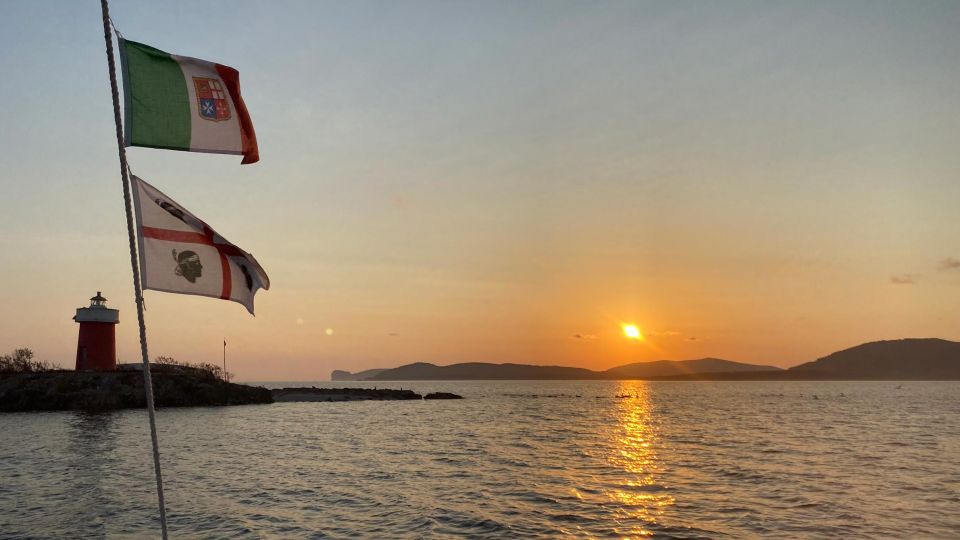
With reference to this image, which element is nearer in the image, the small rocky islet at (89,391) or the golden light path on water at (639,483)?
the golden light path on water at (639,483)

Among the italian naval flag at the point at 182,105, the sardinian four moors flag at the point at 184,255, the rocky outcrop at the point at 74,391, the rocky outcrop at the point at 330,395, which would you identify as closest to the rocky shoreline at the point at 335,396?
the rocky outcrop at the point at 330,395

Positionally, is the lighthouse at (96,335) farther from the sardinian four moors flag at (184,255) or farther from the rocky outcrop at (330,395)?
the sardinian four moors flag at (184,255)

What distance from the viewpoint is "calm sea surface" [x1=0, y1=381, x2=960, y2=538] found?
2238 cm

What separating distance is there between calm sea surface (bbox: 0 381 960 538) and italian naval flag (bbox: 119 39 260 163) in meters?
14.9

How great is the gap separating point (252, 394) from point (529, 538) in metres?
102

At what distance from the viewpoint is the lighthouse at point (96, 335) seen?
8412 cm

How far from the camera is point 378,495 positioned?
27.9m

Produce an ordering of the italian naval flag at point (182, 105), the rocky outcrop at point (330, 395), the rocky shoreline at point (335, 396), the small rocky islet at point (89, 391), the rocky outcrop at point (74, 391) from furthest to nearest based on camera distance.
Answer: the rocky shoreline at point (335, 396) < the rocky outcrop at point (330, 395) < the small rocky islet at point (89, 391) < the rocky outcrop at point (74, 391) < the italian naval flag at point (182, 105)

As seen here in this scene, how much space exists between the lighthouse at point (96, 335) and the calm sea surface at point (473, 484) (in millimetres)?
29323

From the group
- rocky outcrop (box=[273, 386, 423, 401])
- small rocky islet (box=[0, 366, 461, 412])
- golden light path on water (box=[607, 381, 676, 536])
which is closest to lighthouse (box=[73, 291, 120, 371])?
small rocky islet (box=[0, 366, 461, 412])

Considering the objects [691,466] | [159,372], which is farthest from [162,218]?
[159,372]

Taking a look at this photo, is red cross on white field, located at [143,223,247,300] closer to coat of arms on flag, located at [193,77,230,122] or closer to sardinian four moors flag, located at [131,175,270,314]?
sardinian four moors flag, located at [131,175,270,314]

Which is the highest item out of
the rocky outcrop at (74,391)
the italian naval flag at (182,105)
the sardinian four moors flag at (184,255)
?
the italian naval flag at (182,105)

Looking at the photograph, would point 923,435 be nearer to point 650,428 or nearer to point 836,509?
point 650,428
